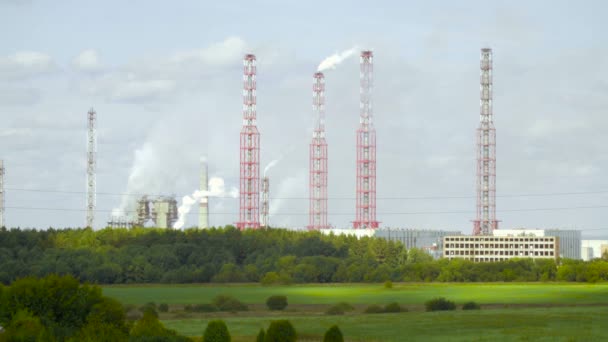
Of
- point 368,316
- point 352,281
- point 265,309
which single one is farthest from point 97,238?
point 368,316

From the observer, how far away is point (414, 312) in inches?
4163

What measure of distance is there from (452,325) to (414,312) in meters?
18.6

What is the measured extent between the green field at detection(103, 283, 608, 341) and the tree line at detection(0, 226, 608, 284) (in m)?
9.38

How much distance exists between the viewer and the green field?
3157 inches

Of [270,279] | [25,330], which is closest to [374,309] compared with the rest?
[25,330]

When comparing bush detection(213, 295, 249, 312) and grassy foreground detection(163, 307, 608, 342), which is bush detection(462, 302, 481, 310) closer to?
grassy foreground detection(163, 307, 608, 342)

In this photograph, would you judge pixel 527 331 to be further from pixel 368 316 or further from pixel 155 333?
pixel 155 333

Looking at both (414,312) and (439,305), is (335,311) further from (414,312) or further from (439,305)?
(439,305)

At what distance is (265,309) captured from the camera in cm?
11462

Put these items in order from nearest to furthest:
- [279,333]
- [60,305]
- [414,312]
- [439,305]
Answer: [279,333], [60,305], [414,312], [439,305]

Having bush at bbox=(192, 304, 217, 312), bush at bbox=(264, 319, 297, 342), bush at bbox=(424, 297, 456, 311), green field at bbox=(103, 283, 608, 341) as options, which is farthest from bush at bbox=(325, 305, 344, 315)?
bush at bbox=(264, 319, 297, 342)

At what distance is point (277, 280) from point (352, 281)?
14.4 metres

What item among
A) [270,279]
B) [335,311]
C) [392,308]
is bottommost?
[335,311]

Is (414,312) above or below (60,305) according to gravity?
below
